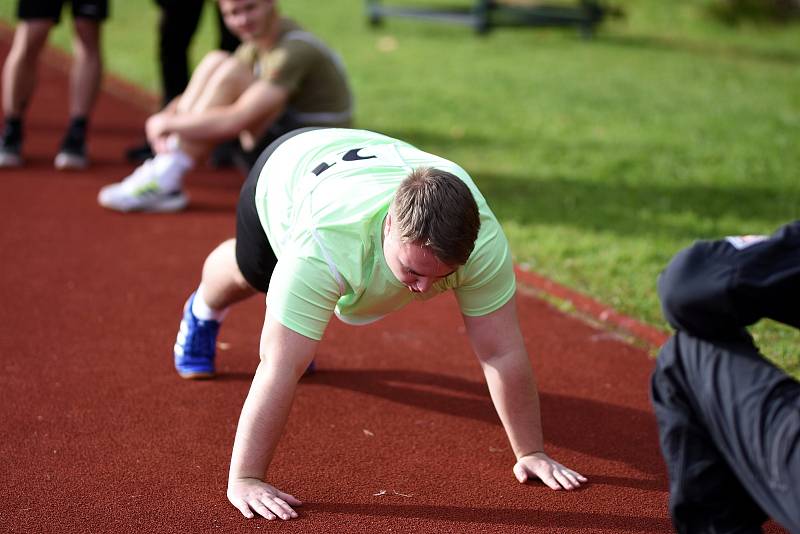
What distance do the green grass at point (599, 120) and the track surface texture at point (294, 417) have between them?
102cm

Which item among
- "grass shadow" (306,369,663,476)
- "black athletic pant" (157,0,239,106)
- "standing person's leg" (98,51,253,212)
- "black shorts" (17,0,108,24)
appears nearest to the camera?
"grass shadow" (306,369,663,476)

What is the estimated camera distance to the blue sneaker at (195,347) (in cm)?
425

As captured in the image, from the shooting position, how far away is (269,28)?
603 cm

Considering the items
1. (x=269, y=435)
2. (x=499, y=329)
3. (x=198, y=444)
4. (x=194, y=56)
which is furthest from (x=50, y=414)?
(x=194, y=56)

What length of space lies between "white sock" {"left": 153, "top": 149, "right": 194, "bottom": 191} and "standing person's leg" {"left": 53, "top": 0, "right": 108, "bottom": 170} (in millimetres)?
1235

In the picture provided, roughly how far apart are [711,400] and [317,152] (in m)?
1.62

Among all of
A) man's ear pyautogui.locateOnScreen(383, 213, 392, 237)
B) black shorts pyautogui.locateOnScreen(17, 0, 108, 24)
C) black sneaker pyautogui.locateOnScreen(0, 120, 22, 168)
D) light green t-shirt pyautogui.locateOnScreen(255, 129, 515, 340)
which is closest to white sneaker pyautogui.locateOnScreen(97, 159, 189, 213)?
black sneaker pyautogui.locateOnScreen(0, 120, 22, 168)

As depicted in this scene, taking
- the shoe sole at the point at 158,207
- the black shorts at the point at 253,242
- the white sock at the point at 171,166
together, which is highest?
the black shorts at the point at 253,242

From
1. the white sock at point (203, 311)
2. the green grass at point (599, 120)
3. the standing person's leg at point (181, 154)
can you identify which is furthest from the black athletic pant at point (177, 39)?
the white sock at point (203, 311)

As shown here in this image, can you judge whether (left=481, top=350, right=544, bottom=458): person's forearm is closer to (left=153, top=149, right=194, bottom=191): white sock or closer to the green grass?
the green grass

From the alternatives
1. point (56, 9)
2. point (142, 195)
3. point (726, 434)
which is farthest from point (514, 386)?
point (56, 9)

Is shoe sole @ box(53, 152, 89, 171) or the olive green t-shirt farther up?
the olive green t-shirt

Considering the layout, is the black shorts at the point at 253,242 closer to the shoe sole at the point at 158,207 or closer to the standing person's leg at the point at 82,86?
the shoe sole at the point at 158,207

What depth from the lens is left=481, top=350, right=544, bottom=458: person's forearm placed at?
3439 millimetres
